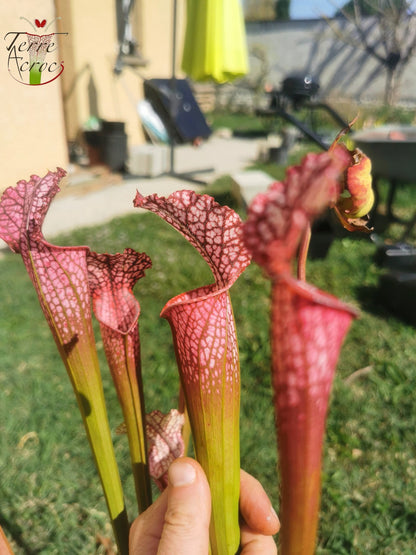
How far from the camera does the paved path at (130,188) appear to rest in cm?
334

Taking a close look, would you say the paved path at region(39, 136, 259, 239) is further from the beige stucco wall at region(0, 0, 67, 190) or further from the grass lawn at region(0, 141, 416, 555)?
the beige stucco wall at region(0, 0, 67, 190)

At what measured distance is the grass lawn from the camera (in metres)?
1.22

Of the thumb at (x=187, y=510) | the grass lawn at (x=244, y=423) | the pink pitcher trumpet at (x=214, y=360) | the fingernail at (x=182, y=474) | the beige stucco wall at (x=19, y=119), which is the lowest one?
the grass lawn at (x=244, y=423)

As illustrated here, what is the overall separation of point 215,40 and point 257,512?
14.4 ft

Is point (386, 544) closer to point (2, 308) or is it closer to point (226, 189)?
point (2, 308)

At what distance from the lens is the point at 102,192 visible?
13.5ft

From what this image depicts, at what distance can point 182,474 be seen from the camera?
433 millimetres

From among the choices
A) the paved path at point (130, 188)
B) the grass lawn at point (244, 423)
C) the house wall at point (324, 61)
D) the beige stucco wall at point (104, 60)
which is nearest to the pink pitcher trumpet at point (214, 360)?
the grass lawn at point (244, 423)

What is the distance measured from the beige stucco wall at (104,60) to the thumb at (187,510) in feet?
14.2

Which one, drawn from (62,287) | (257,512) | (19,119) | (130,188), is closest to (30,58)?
(19,119)

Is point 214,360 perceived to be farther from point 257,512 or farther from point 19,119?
point 19,119

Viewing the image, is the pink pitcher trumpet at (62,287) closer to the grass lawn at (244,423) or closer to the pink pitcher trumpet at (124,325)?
the pink pitcher trumpet at (124,325)

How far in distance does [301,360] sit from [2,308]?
232 cm

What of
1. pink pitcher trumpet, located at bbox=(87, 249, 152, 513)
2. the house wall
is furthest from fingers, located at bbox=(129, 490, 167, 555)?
the house wall
